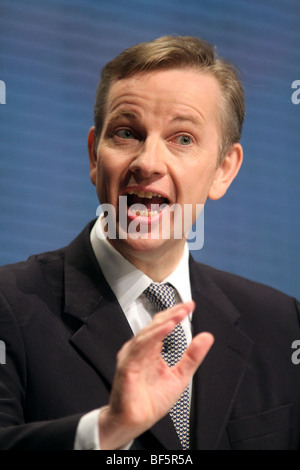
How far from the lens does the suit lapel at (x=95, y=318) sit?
4.12 feet

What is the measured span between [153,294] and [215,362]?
0.57 feet

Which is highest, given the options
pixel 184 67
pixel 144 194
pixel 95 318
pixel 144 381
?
pixel 184 67

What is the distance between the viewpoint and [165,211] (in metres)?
1.37

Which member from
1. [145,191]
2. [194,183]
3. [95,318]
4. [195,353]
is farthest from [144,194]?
[195,353]

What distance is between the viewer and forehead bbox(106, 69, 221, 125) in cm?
136

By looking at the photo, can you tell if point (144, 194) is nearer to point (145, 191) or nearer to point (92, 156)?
point (145, 191)

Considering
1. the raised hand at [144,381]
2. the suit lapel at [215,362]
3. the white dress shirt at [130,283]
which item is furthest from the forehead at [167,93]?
the raised hand at [144,381]

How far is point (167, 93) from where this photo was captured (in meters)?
1.37

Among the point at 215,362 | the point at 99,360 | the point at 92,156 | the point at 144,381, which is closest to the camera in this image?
the point at 144,381

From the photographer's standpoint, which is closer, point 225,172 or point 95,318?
point 95,318

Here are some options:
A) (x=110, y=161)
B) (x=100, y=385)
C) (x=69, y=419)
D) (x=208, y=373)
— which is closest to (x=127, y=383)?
(x=69, y=419)

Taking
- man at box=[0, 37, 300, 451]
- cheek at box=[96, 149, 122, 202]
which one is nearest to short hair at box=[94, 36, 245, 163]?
man at box=[0, 37, 300, 451]

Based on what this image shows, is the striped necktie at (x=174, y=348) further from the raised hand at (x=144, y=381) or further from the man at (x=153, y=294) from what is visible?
the raised hand at (x=144, y=381)

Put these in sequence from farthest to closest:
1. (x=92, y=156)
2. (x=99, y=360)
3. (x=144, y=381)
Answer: (x=92, y=156), (x=99, y=360), (x=144, y=381)
